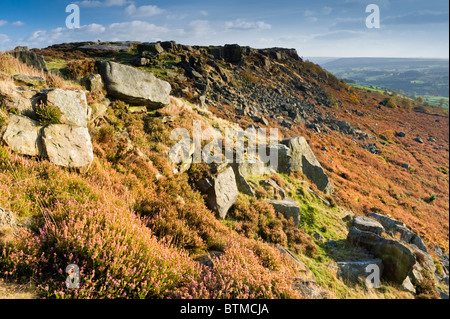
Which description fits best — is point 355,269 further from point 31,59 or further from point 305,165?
point 31,59

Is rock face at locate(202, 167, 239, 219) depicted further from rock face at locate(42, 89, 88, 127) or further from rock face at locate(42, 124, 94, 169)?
rock face at locate(42, 89, 88, 127)

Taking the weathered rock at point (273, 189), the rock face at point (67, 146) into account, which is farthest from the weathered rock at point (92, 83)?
the weathered rock at point (273, 189)

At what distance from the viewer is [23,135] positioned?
17.9 ft

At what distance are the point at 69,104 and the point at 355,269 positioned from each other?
1168cm

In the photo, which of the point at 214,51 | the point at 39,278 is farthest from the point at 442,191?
the point at 214,51

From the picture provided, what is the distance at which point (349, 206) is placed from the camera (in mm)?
16109

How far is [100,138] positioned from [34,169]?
8.83 ft

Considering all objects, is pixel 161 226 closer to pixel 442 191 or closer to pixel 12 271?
pixel 12 271

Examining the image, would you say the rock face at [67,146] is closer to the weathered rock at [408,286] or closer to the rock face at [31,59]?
the rock face at [31,59]

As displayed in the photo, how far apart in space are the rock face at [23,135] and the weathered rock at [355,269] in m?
10.6

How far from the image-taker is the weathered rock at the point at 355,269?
8258 millimetres

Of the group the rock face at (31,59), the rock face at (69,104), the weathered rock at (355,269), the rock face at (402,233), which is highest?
the rock face at (31,59)

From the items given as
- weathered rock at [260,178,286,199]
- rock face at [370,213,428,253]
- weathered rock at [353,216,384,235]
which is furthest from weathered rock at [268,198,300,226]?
rock face at [370,213,428,253]

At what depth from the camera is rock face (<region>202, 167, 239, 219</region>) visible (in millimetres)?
8384
